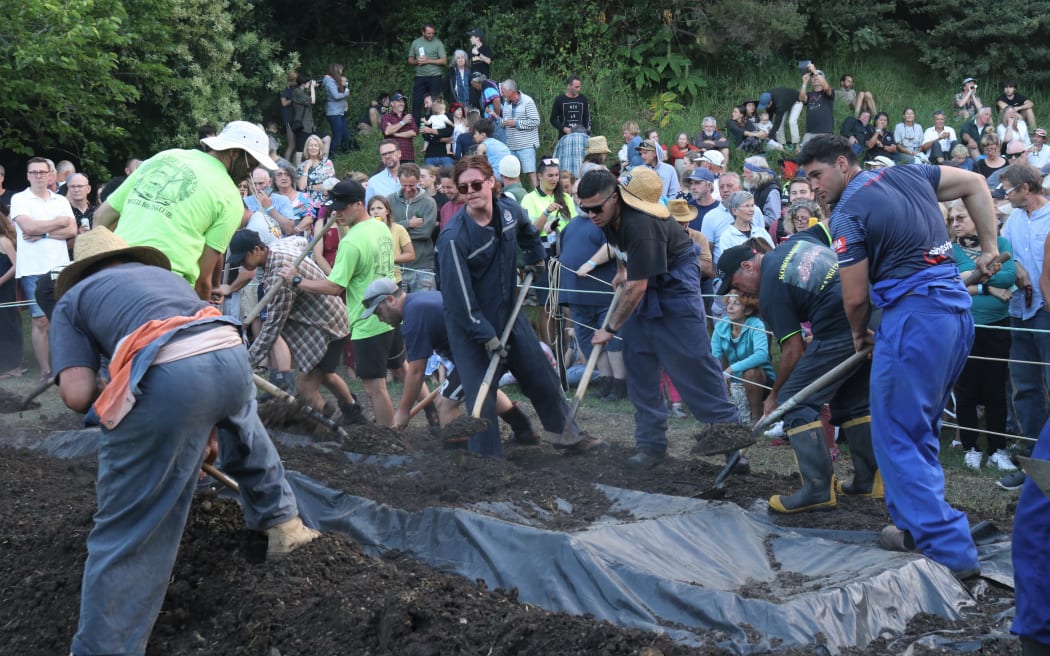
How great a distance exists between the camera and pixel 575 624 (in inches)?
162

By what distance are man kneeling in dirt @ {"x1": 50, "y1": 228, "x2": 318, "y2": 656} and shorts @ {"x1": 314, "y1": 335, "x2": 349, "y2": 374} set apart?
3998 millimetres

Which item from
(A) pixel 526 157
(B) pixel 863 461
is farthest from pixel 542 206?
(B) pixel 863 461

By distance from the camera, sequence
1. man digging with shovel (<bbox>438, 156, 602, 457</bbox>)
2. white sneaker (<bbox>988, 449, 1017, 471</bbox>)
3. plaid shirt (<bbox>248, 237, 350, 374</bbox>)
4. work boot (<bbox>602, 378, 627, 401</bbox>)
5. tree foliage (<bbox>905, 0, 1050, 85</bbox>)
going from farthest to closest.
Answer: tree foliage (<bbox>905, 0, 1050, 85</bbox>) → work boot (<bbox>602, 378, 627, 401</bbox>) → plaid shirt (<bbox>248, 237, 350, 374</bbox>) → white sneaker (<bbox>988, 449, 1017, 471</bbox>) → man digging with shovel (<bbox>438, 156, 602, 457</bbox>)

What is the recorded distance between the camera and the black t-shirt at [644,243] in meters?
6.88

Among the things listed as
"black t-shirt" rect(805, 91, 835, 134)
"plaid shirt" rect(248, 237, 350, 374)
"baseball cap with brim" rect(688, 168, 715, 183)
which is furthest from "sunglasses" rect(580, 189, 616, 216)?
"black t-shirt" rect(805, 91, 835, 134)

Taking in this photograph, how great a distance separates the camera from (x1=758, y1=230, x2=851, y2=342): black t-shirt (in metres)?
6.25

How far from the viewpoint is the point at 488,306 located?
738 cm

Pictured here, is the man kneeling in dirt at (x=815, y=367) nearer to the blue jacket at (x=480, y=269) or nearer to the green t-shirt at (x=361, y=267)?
the blue jacket at (x=480, y=269)

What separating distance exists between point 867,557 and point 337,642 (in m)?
2.35

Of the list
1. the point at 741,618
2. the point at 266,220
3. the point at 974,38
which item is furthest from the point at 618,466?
the point at 974,38

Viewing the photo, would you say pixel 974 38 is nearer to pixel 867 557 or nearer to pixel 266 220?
pixel 266 220

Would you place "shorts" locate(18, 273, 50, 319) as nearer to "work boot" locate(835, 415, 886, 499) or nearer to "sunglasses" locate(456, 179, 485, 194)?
"sunglasses" locate(456, 179, 485, 194)

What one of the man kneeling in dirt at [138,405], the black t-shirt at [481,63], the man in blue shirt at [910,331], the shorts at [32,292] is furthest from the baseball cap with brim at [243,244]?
A: the black t-shirt at [481,63]

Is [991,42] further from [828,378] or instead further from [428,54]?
[828,378]
